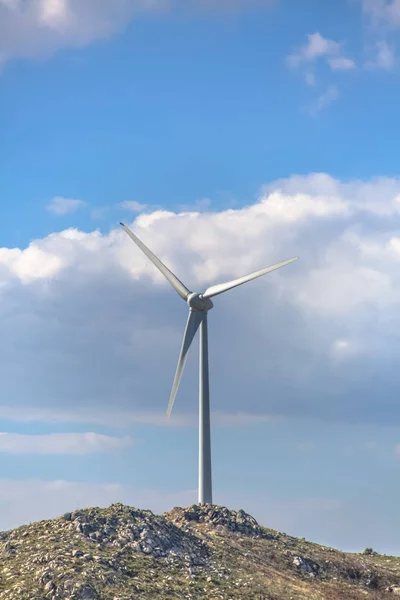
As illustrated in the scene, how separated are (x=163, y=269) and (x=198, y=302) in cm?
852

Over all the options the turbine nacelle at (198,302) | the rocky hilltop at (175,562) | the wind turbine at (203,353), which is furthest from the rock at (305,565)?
the turbine nacelle at (198,302)

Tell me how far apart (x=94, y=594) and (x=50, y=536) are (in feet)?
54.3

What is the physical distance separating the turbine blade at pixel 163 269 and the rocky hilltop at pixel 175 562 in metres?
29.3

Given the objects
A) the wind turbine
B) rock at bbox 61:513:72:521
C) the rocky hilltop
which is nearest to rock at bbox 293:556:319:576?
the rocky hilltop

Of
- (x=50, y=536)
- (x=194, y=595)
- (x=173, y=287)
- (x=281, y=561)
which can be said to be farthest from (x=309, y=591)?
(x=173, y=287)

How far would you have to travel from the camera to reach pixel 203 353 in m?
109

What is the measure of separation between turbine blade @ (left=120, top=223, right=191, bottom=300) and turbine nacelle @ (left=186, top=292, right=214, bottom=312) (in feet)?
5.87

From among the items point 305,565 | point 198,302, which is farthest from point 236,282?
point 305,565

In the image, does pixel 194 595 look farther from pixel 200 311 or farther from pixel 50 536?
pixel 200 311

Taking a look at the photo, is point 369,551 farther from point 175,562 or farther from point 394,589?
point 175,562

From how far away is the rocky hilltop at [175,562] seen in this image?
8012 centimetres

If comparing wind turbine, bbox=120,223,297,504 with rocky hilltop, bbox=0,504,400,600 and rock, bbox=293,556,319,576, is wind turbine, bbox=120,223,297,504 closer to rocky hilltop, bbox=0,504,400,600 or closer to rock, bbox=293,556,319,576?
rocky hilltop, bbox=0,504,400,600

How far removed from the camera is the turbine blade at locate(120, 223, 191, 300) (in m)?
113

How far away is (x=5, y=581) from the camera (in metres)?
80.8
